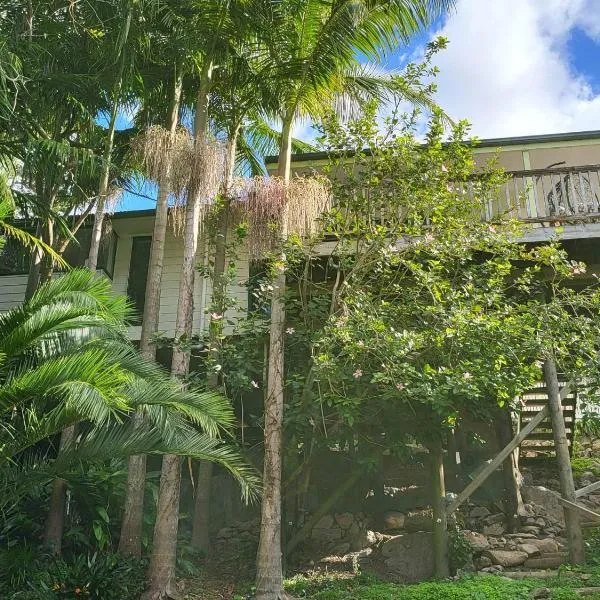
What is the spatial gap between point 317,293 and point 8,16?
6.32 meters

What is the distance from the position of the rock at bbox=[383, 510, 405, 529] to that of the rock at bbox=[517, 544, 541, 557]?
1798 millimetres

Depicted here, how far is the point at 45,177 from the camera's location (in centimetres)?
1051

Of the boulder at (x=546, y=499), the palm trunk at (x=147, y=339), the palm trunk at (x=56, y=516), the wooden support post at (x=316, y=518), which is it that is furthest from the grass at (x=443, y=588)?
the palm trunk at (x=56, y=516)

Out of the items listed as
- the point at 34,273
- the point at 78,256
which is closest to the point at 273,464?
the point at 34,273

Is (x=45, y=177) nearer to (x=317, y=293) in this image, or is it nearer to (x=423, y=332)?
(x=317, y=293)

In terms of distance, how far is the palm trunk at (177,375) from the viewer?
25.0 feet

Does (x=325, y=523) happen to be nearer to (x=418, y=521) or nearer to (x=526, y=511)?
(x=418, y=521)

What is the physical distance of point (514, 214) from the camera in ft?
34.1

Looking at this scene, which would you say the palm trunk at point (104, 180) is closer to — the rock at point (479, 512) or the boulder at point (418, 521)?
the boulder at point (418, 521)

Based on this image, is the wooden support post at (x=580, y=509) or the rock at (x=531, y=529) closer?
the wooden support post at (x=580, y=509)

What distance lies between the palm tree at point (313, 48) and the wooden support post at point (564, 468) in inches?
153

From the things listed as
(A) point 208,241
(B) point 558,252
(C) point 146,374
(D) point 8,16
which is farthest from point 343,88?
(C) point 146,374

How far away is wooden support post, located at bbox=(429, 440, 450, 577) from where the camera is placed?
8.56 m

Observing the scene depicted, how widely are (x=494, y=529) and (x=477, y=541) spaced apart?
829 mm
